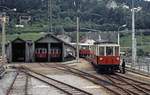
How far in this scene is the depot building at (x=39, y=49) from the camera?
74.4 metres

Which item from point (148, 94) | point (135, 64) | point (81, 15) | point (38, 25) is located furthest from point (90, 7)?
point (148, 94)

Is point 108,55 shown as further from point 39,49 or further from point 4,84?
point 39,49

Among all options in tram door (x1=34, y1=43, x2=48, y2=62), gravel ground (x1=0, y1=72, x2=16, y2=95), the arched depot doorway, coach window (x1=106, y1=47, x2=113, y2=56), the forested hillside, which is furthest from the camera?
the forested hillside

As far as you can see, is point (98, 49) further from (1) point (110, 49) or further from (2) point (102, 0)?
(2) point (102, 0)

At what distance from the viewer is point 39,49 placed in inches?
2982

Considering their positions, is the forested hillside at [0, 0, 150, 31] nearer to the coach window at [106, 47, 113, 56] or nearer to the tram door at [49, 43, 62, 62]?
the tram door at [49, 43, 62, 62]

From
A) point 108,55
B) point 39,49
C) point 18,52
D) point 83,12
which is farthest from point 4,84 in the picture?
point 83,12

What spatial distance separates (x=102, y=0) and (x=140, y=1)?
25.4 metres

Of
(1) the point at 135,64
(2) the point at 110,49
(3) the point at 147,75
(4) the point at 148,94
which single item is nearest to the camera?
(4) the point at 148,94

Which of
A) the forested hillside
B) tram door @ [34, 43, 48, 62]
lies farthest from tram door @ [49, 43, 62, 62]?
the forested hillside

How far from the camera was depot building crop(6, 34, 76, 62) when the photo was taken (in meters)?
74.4

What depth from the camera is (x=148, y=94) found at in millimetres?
23469

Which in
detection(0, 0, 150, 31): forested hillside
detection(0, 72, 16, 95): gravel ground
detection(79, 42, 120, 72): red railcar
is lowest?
detection(0, 72, 16, 95): gravel ground

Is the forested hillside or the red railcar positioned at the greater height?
the forested hillside
